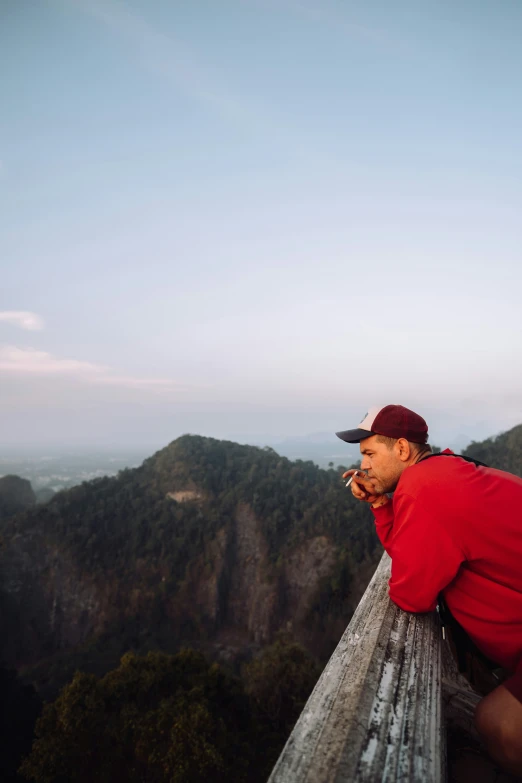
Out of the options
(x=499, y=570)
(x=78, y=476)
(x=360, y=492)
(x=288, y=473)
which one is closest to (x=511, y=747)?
(x=499, y=570)

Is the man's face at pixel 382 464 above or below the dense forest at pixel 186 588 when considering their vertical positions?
above

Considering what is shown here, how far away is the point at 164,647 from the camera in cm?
3150

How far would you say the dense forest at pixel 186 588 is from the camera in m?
16.4

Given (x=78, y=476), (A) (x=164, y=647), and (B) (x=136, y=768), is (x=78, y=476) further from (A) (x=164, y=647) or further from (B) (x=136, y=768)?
(B) (x=136, y=768)

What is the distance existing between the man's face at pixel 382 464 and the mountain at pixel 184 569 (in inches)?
1189

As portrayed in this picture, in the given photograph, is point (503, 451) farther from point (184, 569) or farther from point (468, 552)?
point (468, 552)

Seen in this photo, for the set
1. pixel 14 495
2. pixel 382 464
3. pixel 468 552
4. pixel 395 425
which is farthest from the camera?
pixel 14 495

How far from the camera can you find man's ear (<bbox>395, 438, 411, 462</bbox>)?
227 cm

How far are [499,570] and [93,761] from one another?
17718mm

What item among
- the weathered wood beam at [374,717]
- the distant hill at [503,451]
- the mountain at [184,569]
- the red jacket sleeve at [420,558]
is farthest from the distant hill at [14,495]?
the weathered wood beam at [374,717]

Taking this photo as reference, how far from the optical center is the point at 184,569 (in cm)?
3850

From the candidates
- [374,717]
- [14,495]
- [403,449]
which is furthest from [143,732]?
[14,495]

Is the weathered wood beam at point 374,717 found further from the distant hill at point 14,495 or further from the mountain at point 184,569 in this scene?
the distant hill at point 14,495

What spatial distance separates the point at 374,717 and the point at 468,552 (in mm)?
886
